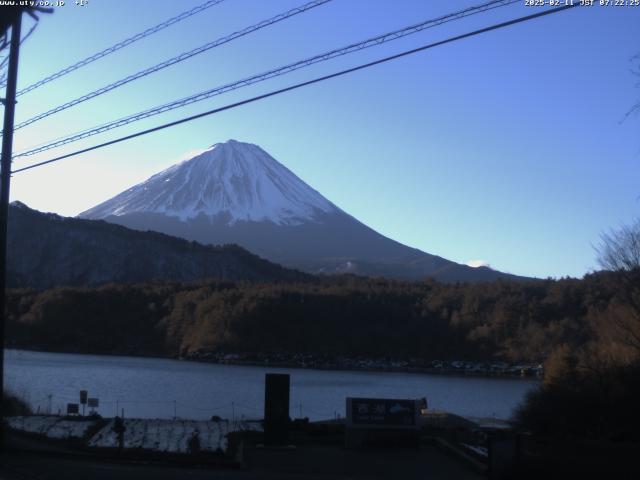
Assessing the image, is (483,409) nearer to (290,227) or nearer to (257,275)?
(257,275)

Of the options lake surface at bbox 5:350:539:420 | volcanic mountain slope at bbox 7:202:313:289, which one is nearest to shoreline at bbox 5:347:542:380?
lake surface at bbox 5:350:539:420

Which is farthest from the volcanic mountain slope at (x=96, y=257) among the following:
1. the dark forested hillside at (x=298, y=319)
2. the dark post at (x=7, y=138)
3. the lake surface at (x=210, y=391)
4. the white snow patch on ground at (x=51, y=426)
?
the dark post at (x=7, y=138)

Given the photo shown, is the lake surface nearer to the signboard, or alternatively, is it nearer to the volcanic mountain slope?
the signboard

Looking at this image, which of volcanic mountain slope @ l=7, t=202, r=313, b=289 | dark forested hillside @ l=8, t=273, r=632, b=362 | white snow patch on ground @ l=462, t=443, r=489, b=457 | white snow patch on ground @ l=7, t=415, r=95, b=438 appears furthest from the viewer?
volcanic mountain slope @ l=7, t=202, r=313, b=289

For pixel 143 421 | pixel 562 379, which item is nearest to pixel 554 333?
pixel 562 379

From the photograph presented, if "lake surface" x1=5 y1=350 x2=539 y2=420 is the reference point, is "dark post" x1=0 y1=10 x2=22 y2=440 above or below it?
above

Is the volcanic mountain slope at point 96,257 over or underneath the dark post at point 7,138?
over

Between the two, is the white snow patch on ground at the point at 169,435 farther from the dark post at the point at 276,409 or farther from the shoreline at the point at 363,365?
the shoreline at the point at 363,365
